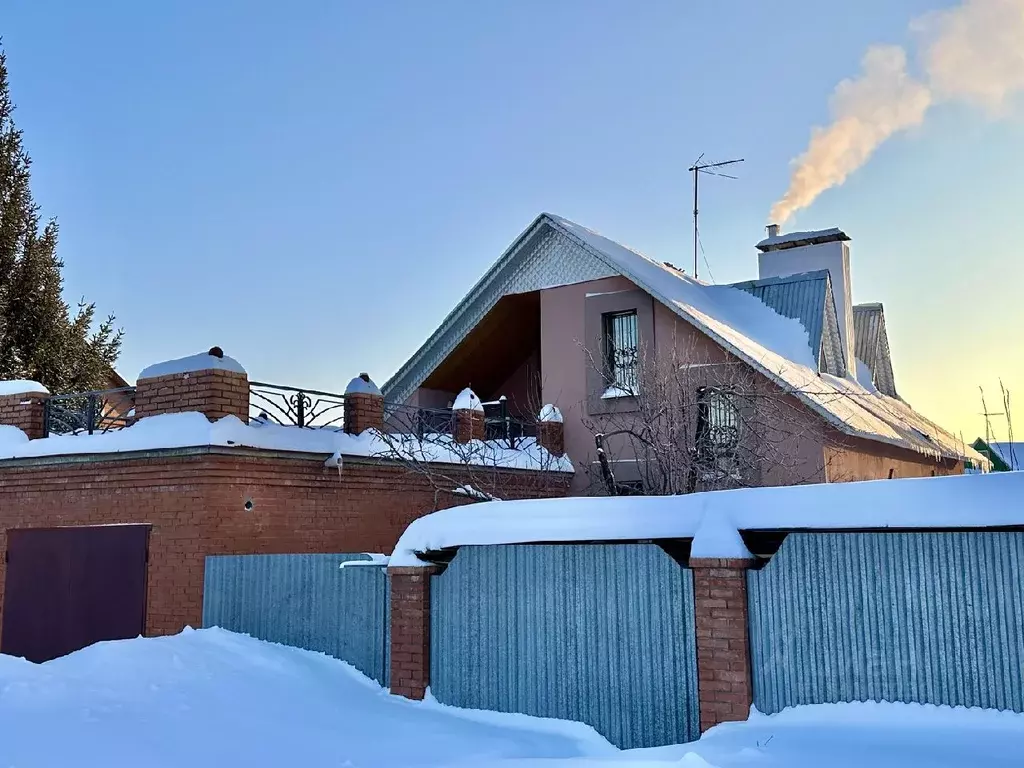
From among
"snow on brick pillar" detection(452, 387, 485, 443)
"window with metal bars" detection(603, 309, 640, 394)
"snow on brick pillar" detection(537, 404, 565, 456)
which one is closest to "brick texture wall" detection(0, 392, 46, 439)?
"snow on brick pillar" detection(452, 387, 485, 443)

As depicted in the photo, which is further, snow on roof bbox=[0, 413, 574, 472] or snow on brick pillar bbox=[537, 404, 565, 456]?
snow on brick pillar bbox=[537, 404, 565, 456]

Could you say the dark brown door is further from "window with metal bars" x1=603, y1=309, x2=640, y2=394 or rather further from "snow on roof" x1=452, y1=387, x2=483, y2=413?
"window with metal bars" x1=603, y1=309, x2=640, y2=394

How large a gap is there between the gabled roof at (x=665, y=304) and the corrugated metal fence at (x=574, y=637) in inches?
318

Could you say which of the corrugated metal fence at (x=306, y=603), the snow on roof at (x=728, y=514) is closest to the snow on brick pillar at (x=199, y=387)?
the corrugated metal fence at (x=306, y=603)

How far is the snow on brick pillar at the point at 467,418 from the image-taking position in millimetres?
14672

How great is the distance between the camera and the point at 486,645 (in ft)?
26.9

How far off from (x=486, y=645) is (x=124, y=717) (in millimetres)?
2951

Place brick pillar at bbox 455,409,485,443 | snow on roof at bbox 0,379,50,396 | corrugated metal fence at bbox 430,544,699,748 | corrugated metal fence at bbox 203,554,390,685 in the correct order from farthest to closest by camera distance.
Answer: brick pillar at bbox 455,409,485,443 < snow on roof at bbox 0,379,50,396 < corrugated metal fence at bbox 203,554,390,685 < corrugated metal fence at bbox 430,544,699,748

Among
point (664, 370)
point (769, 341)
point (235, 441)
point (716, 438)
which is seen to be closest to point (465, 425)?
point (664, 370)

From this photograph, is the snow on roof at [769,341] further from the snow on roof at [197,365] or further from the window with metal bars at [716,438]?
the snow on roof at [197,365]

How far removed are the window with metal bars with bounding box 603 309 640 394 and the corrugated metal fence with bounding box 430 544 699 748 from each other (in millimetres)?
9109

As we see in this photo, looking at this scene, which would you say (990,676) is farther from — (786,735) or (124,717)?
(124,717)

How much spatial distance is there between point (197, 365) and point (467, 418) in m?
4.96

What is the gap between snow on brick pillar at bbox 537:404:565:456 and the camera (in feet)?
54.8
